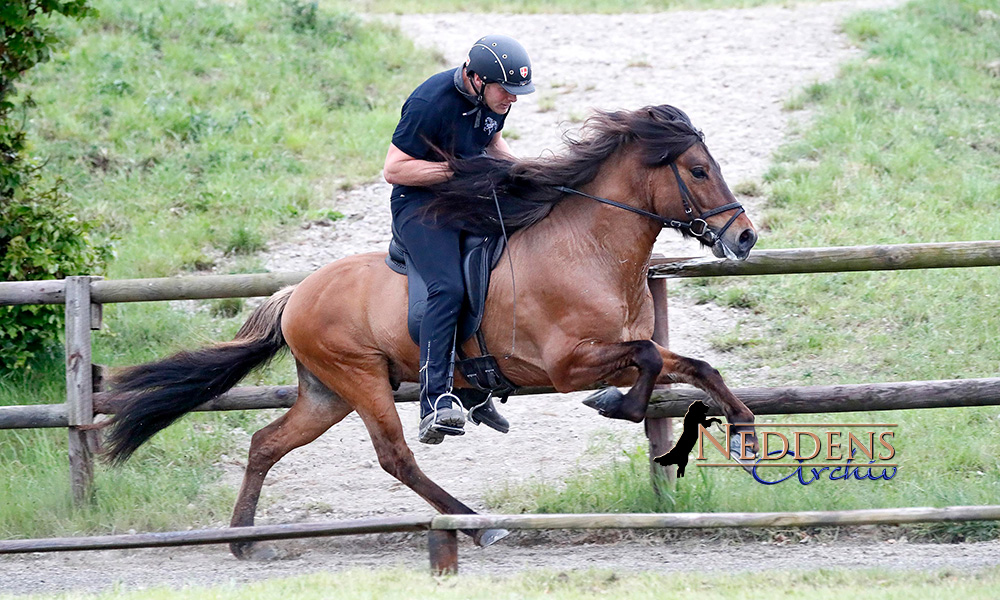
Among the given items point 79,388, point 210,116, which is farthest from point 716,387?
point 210,116

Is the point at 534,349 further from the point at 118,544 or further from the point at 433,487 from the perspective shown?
the point at 118,544

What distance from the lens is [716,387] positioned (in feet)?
16.1

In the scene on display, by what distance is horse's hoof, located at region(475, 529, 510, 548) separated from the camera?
5559 millimetres

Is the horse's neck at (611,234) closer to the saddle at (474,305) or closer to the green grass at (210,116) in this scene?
the saddle at (474,305)

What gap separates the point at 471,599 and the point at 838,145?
8294mm

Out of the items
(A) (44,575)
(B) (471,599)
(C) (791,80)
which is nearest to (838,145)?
(C) (791,80)

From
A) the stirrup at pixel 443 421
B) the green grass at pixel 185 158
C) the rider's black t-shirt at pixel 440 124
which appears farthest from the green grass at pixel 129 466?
the rider's black t-shirt at pixel 440 124

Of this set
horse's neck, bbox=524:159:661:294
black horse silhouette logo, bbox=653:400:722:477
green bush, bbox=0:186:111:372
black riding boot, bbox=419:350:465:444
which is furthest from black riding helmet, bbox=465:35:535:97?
green bush, bbox=0:186:111:372

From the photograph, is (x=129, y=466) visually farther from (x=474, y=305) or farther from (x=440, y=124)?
(x=440, y=124)

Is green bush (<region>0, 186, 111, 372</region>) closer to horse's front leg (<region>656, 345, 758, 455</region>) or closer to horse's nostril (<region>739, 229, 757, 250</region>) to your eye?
A: horse's front leg (<region>656, 345, 758, 455</region>)

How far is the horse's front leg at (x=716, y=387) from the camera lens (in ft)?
16.1

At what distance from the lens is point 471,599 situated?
4.43 metres

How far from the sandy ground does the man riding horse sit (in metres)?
0.49

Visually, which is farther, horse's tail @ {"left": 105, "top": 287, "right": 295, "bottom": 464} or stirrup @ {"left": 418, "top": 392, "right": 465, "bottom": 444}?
horse's tail @ {"left": 105, "top": 287, "right": 295, "bottom": 464}
